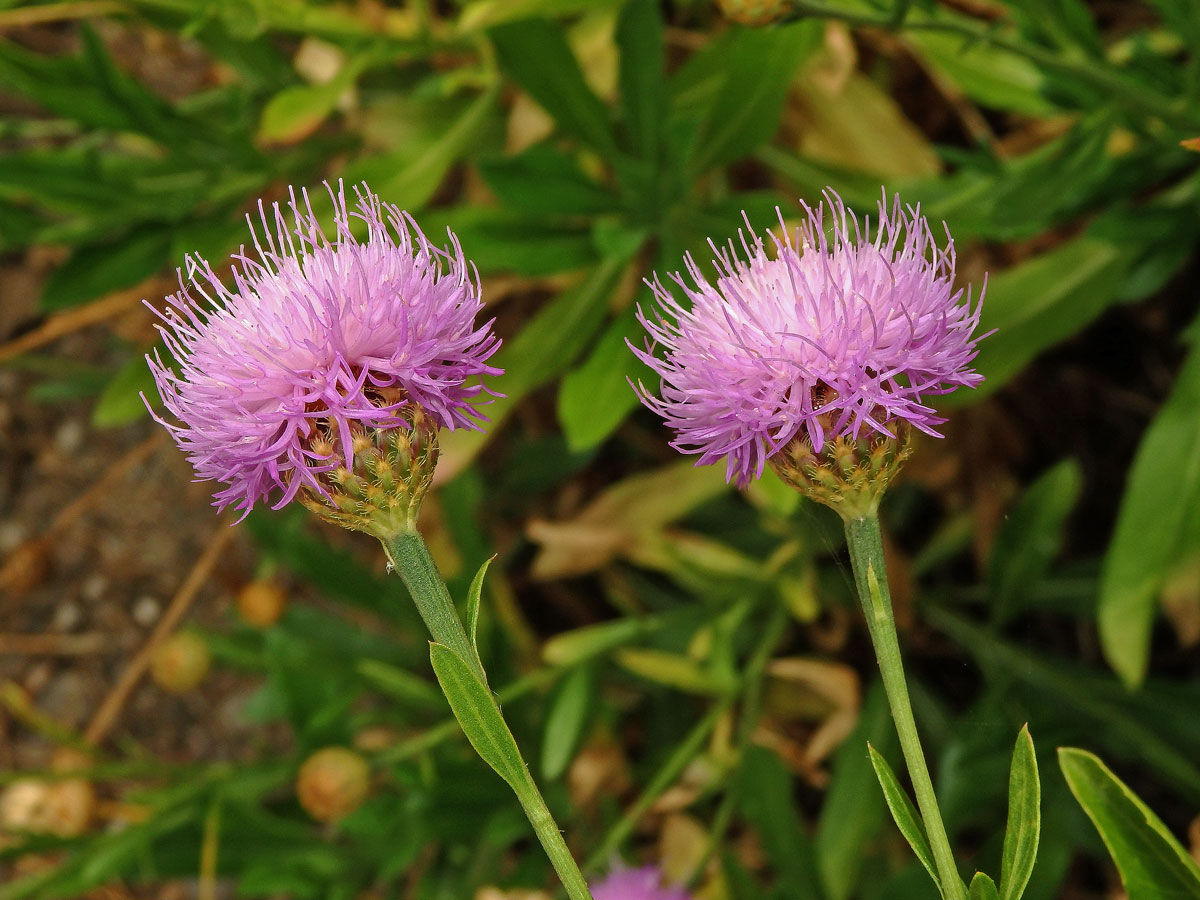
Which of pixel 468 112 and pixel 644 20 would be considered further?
pixel 468 112

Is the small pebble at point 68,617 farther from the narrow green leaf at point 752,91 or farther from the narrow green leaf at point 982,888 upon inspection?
the narrow green leaf at point 982,888

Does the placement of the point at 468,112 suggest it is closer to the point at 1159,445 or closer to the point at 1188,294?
the point at 1159,445

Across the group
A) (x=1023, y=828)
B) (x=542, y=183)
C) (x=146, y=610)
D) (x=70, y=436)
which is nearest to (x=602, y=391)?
(x=542, y=183)

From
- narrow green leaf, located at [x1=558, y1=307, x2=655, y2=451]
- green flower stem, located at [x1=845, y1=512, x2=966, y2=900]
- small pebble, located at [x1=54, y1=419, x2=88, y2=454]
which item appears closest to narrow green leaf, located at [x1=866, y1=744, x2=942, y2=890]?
green flower stem, located at [x1=845, y1=512, x2=966, y2=900]

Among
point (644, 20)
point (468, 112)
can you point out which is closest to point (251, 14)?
point (468, 112)

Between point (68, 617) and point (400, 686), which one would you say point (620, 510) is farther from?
point (68, 617)
